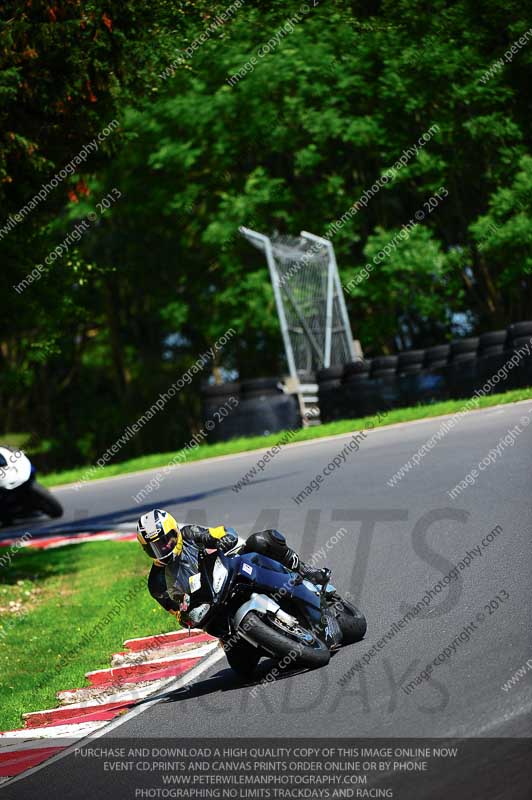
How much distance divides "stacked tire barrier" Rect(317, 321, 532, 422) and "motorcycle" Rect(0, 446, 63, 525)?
7.86 meters

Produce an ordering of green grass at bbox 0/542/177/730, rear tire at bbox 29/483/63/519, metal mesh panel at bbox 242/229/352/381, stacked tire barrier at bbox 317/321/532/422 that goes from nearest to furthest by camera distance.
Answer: green grass at bbox 0/542/177/730 < rear tire at bbox 29/483/63/519 < stacked tire barrier at bbox 317/321/532/422 < metal mesh panel at bbox 242/229/352/381

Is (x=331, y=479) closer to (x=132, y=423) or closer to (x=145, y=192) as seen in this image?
(x=145, y=192)

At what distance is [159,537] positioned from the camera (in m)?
7.26

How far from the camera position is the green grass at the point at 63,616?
9250mm

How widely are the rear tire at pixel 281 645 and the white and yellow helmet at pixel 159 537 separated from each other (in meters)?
0.63

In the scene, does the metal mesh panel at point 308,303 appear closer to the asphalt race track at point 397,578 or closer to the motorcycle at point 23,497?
the asphalt race track at point 397,578

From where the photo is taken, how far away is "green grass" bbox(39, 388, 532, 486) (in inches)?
761

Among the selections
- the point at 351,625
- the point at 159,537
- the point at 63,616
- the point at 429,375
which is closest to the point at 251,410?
the point at 429,375

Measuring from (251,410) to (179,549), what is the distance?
16666 mm

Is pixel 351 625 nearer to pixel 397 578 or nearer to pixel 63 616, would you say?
pixel 397 578

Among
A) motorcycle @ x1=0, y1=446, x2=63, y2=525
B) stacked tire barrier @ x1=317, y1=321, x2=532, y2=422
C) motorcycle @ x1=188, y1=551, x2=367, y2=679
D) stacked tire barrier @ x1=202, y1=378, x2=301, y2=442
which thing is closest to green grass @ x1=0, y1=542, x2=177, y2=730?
motorcycle @ x1=0, y1=446, x2=63, y2=525

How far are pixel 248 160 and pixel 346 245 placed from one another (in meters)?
4.61

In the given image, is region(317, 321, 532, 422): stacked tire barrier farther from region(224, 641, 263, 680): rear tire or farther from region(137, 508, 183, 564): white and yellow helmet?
region(137, 508, 183, 564): white and yellow helmet

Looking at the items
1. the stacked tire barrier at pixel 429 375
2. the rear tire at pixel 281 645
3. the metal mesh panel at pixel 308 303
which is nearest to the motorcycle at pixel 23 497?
the rear tire at pixel 281 645
